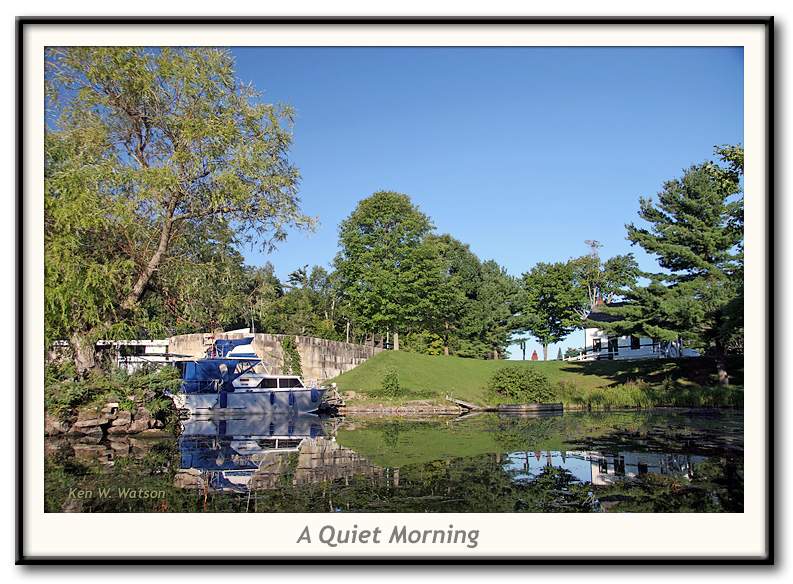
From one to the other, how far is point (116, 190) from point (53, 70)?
94.9 inches

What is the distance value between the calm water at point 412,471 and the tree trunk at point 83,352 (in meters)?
1.24

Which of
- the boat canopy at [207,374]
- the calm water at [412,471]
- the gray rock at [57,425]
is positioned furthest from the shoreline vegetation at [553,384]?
the gray rock at [57,425]

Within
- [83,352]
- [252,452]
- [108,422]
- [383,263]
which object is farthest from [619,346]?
[83,352]

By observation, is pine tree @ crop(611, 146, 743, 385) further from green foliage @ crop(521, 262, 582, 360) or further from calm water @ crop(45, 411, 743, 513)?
green foliage @ crop(521, 262, 582, 360)

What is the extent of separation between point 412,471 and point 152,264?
5491 millimetres

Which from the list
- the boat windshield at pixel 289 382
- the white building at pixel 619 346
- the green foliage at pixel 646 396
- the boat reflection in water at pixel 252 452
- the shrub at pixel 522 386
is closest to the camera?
the boat reflection in water at pixel 252 452

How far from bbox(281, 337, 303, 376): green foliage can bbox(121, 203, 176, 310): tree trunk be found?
17625mm

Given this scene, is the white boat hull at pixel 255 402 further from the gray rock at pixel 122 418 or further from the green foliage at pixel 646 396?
the green foliage at pixel 646 396

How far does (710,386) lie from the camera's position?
20000 mm

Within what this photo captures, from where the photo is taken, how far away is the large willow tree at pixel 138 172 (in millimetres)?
8414

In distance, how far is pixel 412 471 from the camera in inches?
399
